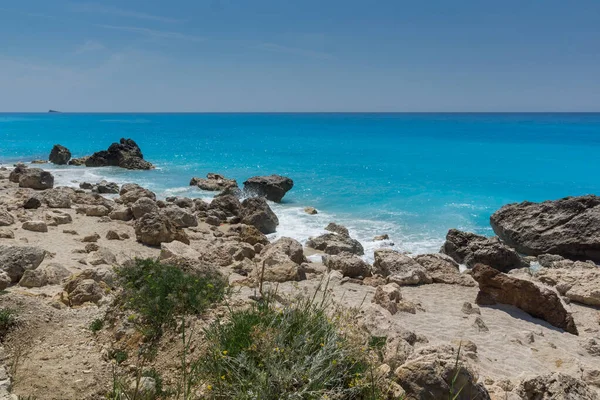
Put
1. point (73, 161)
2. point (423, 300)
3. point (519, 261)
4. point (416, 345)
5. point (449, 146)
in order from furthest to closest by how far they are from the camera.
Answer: point (449, 146), point (73, 161), point (519, 261), point (423, 300), point (416, 345)

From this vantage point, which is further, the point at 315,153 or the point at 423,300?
the point at 315,153

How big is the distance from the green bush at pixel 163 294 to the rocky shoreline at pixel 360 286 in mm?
300

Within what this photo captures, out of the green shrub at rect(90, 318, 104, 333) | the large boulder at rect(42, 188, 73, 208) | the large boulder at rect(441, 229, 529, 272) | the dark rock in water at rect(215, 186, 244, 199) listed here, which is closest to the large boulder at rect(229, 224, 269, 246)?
the large boulder at rect(441, 229, 529, 272)

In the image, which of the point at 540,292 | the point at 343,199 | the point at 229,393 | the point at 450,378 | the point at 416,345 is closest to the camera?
the point at 229,393

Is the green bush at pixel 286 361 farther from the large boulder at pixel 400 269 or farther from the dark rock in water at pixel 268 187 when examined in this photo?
the dark rock in water at pixel 268 187

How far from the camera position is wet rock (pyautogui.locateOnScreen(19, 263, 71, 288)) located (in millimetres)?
8820

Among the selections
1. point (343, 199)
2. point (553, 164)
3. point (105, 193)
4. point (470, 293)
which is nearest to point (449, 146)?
point (553, 164)

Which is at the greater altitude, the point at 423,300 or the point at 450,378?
the point at 450,378

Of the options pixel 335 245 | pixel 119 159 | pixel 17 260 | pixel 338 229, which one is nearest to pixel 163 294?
pixel 17 260

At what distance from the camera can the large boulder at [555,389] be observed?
5.21 meters

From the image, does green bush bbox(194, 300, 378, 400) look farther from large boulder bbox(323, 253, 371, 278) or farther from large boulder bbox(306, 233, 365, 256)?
large boulder bbox(306, 233, 365, 256)

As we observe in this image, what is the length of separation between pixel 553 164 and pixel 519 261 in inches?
1609

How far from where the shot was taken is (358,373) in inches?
187

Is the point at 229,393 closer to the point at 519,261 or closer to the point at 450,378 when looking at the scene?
the point at 450,378
